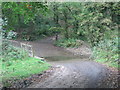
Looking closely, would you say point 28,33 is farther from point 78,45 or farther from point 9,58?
point 9,58

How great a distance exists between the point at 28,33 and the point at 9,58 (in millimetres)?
18440

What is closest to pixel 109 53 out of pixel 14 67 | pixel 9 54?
pixel 14 67

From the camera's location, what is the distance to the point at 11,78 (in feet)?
29.5

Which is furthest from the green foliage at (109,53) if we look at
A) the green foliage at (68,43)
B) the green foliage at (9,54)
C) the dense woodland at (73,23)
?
the green foliage at (68,43)

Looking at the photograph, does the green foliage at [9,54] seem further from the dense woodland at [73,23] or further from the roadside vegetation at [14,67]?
the dense woodland at [73,23]

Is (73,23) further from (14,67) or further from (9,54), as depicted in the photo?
(14,67)

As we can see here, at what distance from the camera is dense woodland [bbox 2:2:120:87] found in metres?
8.27

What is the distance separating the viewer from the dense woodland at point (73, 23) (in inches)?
325

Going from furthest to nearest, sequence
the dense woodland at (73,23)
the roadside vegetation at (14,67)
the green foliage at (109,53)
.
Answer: the green foliage at (109,53), the roadside vegetation at (14,67), the dense woodland at (73,23)

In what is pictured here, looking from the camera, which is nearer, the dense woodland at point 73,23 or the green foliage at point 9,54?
the dense woodland at point 73,23

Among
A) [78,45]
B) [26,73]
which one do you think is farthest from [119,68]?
[78,45]

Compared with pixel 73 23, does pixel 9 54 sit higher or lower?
lower

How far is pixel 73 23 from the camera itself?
26328 mm

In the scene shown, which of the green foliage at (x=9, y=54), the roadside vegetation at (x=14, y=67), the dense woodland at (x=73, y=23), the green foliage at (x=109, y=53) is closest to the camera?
the dense woodland at (x=73, y=23)
